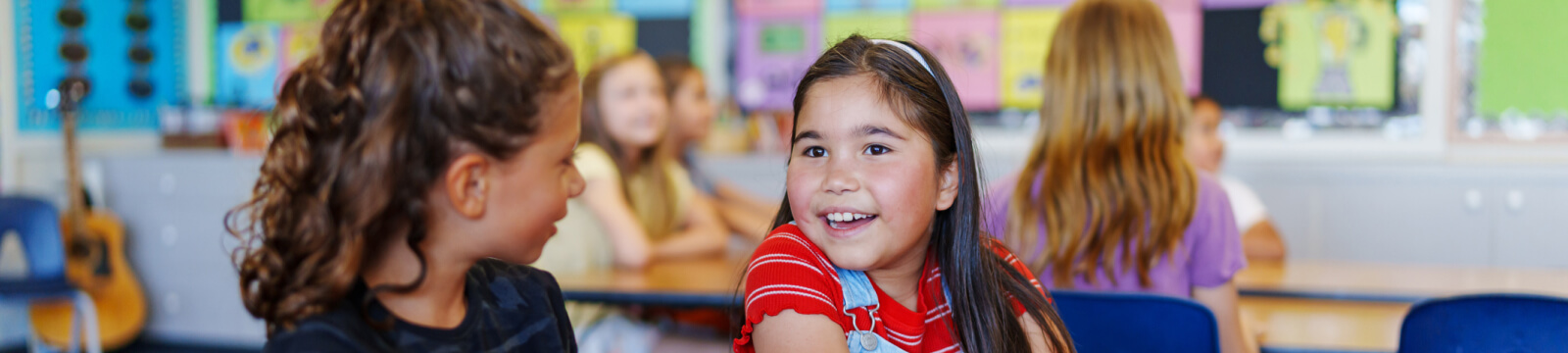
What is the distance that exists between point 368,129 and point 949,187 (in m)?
0.58

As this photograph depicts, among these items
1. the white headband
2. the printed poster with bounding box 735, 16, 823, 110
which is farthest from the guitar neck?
the white headband

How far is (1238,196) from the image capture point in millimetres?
2688

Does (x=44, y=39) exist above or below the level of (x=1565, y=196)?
above

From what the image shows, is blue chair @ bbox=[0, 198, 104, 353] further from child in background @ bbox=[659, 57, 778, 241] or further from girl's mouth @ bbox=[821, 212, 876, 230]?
girl's mouth @ bbox=[821, 212, 876, 230]

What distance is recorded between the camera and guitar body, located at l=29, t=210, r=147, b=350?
11.9 ft

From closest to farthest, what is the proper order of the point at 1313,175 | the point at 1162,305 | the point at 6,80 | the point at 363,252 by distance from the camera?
the point at 363,252 → the point at 1162,305 → the point at 1313,175 → the point at 6,80

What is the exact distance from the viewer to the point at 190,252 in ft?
13.2

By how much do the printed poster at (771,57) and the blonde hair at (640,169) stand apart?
1.30m

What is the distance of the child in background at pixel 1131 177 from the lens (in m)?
1.62

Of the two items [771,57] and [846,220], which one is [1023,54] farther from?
[846,220]

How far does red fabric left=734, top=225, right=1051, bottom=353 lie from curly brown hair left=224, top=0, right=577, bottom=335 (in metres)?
0.30

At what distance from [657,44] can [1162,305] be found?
3113 millimetres

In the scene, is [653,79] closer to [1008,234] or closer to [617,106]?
[617,106]

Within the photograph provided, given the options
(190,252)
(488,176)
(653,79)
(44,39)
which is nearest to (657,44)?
(653,79)
